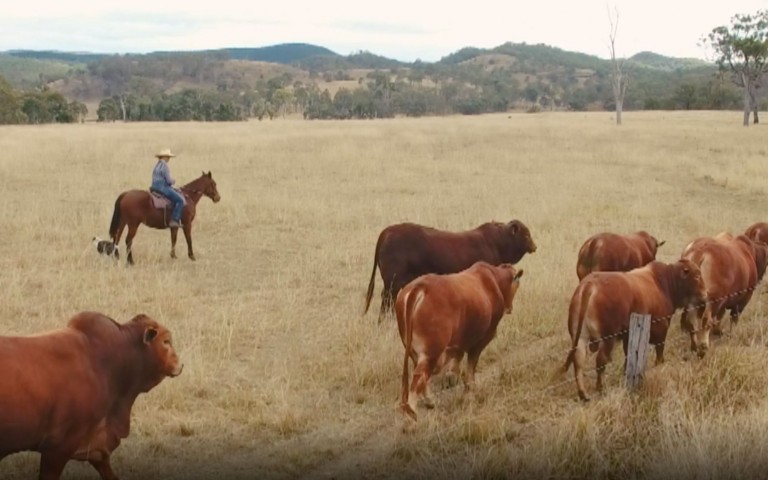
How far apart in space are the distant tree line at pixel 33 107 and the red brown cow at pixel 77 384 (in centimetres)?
5325

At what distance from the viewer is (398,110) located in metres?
85.0

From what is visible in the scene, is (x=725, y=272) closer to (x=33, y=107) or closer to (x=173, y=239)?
(x=173, y=239)

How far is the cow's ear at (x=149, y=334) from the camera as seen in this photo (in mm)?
4992

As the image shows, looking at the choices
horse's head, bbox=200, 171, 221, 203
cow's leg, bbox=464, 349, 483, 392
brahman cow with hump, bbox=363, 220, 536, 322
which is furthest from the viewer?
horse's head, bbox=200, 171, 221, 203

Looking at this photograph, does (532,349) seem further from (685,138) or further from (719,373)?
(685,138)

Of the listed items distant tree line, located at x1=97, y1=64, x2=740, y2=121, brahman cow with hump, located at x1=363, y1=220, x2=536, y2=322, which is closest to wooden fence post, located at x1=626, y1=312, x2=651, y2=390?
brahman cow with hump, located at x1=363, y1=220, x2=536, y2=322

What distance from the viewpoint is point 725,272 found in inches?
320

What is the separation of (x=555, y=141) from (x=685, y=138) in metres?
5.59

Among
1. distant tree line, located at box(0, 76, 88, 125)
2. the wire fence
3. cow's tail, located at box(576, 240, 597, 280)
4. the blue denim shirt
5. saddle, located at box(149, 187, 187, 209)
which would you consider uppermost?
distant tree line, located at box(0, 76, 88, 125)

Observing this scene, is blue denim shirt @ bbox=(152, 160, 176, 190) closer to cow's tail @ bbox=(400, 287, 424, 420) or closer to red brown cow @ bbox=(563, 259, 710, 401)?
cow's tail @ bbox=(400, 287, 424, 420)

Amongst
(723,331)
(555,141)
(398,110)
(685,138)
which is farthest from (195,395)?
(398,110)

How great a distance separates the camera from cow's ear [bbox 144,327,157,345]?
499 cm

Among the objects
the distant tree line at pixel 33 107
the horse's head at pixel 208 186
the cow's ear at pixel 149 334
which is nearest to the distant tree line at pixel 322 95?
the distant tree line at pixel 33 107

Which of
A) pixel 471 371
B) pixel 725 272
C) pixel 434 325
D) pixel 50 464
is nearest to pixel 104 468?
pixel 50 464
